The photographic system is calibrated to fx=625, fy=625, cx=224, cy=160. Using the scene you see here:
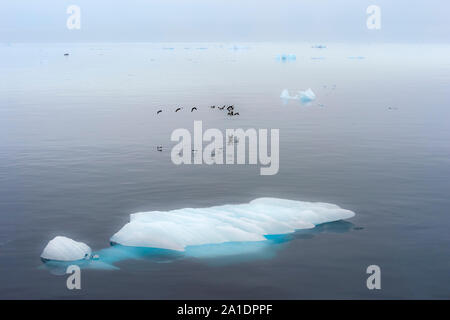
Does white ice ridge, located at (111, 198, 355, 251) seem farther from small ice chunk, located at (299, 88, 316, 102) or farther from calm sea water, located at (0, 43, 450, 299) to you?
small ice chunk, located at (299, 88, 316, 102)

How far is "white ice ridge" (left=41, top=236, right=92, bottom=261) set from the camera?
19.0 metres

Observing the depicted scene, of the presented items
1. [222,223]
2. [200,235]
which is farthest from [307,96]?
[200,235]

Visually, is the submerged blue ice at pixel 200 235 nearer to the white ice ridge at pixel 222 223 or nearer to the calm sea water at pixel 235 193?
the white ice ridge at pixel 222 223

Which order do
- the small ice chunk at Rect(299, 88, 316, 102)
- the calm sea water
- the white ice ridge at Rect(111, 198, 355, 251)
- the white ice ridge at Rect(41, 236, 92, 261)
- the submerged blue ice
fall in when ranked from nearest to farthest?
1. the calm sea water
2. the white ice ridge at Rect(41, 236, 92, 261)
3. the submerged blue ice
4. the white ice ridge at Rect(111, 198, 355, 251)
5. the small ice chunk at Rect(299, 88, 316, 102)

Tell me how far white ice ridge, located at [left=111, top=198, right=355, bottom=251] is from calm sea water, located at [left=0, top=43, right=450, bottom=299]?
56cm

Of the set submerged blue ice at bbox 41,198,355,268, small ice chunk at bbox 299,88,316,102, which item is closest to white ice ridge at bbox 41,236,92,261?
submerged blue ice at bbox 41,198,355,268

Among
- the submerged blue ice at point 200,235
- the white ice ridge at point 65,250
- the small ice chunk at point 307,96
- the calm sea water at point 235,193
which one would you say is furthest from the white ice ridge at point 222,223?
the small ice chunk at point 307,96

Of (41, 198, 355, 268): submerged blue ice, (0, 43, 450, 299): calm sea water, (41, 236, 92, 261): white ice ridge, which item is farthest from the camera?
(41, 198, 355, 268): submerged blue ice

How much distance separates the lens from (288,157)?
34.6m

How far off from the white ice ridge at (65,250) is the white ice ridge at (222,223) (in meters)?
1.48
